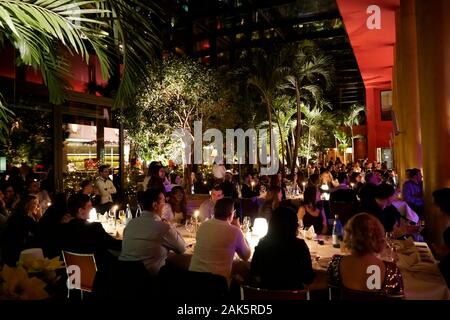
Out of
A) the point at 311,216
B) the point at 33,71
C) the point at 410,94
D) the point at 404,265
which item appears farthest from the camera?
the point at 410,94

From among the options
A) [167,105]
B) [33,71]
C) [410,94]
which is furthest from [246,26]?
[33,71]

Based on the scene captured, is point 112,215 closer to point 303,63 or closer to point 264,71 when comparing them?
point 264,71

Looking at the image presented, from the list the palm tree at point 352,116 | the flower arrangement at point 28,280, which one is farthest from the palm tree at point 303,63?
the flower arrangement at point 28,280

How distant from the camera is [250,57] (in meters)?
14.9

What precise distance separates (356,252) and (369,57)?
13.3m

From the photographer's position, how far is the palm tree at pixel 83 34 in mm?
2492

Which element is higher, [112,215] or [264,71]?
[264,71]

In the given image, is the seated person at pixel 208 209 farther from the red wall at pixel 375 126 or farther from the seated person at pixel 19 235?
the red wall at pixel 375 126

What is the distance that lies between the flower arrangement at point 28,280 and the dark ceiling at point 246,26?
519 inches

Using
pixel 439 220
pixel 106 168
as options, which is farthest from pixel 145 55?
pixel 106 168

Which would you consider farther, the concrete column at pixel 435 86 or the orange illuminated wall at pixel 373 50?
the orange illuminated wall at pixel 373 50

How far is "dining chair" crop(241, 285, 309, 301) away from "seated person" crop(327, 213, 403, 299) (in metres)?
0.32

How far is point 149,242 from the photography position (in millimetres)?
3482

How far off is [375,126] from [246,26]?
419 inches
